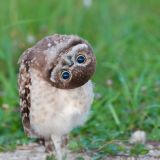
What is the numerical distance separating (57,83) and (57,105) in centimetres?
17

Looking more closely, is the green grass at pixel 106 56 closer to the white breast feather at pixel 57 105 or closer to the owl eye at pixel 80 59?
the white breast feather at pixel 57 105

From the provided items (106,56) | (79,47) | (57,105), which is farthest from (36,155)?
(106,56)

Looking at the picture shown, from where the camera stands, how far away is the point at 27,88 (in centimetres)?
514

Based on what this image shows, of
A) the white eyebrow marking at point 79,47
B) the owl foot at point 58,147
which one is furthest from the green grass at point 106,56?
the white eyebrow marking at point 79,47

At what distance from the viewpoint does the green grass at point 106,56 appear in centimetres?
650

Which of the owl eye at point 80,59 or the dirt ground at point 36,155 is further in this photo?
the dirt ground at point 36,155

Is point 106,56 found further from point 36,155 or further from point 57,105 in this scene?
point 57,105

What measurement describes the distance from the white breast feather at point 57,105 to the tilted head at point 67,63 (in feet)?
0.21

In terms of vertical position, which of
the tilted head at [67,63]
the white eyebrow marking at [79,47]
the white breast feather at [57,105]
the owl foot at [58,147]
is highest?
the white eyebrow marking at [79,47]

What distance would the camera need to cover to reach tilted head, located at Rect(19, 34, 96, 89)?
16.0 ft

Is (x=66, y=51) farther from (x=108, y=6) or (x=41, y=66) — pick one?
(x=108, y=6)

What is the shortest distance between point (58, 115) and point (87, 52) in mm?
459

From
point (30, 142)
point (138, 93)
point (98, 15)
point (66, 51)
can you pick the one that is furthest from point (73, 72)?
point (98, 15)

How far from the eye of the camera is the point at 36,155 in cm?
592
